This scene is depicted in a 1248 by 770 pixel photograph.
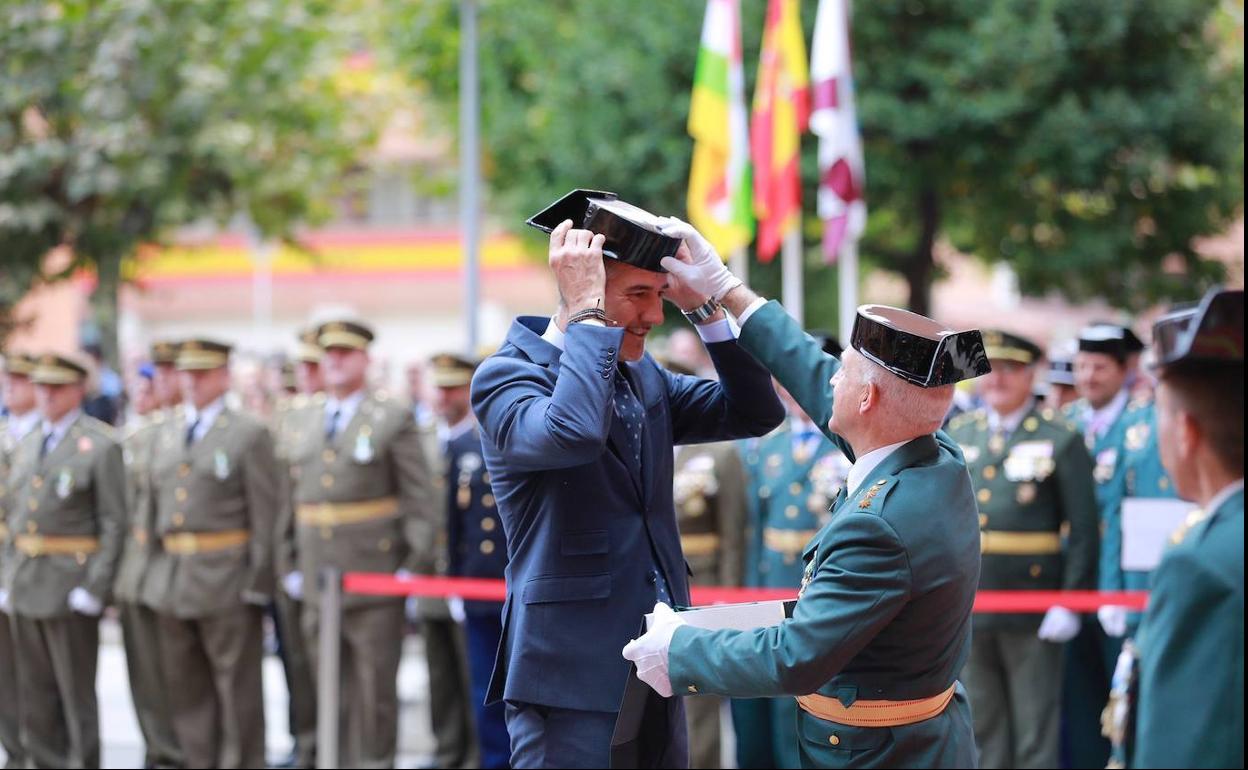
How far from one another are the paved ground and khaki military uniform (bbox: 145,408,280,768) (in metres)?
0.72

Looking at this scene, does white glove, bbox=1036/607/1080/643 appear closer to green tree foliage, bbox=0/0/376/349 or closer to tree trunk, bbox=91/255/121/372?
green tree foliage, bbox=0/0/376/349

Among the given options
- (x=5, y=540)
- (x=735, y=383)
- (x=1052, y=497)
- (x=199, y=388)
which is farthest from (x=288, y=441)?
(x=735, y=383)

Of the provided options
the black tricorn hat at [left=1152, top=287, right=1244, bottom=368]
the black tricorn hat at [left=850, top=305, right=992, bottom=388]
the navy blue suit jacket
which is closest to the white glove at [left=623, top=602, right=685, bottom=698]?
the navy blue suit jacket

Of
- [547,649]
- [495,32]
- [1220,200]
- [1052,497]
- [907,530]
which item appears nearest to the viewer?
[907,530]

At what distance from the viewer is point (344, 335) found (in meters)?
7.93

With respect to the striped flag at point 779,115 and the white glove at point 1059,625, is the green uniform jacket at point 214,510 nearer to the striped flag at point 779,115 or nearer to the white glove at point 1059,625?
the white glove at point 1059,625

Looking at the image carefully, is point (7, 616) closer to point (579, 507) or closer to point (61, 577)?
point (61, 577)

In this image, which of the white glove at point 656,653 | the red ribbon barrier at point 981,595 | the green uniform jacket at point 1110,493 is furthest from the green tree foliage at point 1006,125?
the white glove at point 656,653

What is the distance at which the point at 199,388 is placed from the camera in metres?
7.86

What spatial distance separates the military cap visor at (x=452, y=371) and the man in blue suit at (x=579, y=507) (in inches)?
170

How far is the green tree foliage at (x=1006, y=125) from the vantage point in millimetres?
14258

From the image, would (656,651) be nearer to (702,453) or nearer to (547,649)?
(547,649)

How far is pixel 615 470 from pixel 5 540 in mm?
5227

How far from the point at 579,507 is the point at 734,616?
59 centimetres
